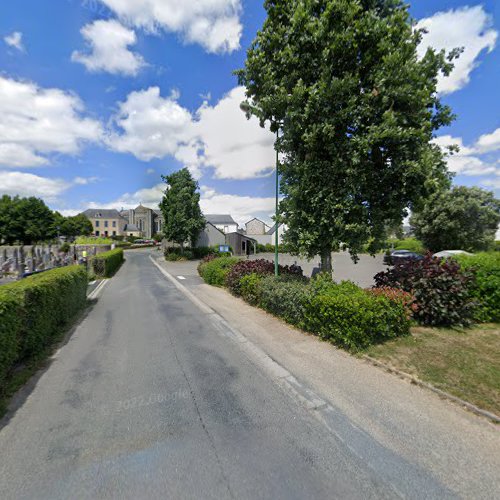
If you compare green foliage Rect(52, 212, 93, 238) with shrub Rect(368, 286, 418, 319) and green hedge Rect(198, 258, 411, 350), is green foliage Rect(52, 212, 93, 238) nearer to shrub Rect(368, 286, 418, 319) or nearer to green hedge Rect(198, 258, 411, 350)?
green hedge Rect(198, 258, 411, 350)

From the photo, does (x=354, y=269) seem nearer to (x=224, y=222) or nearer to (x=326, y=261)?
(x=326, y=261)

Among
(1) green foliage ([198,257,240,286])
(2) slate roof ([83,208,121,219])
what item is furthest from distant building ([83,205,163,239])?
(1) green foliage ([198,257,240,286])

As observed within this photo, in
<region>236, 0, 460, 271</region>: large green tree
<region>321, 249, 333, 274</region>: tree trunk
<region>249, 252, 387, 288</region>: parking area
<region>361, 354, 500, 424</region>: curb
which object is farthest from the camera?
<region>249, 252, 387, 288</region>: parking area

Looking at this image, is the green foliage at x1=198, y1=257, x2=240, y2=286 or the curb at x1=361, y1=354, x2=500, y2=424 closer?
the curb at x1=361, y1=354, x2=500, y2=424

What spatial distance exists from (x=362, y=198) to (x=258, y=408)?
5.58 m

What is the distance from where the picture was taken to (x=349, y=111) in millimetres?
6004

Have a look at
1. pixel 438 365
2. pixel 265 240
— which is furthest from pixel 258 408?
pixel 265 240

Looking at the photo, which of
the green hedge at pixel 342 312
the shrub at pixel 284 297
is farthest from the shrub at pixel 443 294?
the shrub at pixel 284 297

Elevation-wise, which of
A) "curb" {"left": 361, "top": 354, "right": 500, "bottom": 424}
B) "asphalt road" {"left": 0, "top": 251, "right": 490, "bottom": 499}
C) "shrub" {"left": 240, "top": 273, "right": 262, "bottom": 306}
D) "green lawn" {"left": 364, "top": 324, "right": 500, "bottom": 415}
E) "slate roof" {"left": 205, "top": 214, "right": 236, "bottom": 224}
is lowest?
"asphalt road" {"left": 0, "top": 251, "right": 490, "bottom": 499}

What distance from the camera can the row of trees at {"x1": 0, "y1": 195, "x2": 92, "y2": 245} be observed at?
38125mm

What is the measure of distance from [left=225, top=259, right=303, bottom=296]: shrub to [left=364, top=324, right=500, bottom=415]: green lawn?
14.5 feet

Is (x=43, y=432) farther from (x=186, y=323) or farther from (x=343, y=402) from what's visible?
(x=186, y=323)

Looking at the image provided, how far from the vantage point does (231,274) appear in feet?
36.6

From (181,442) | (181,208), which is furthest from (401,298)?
(181,208)
